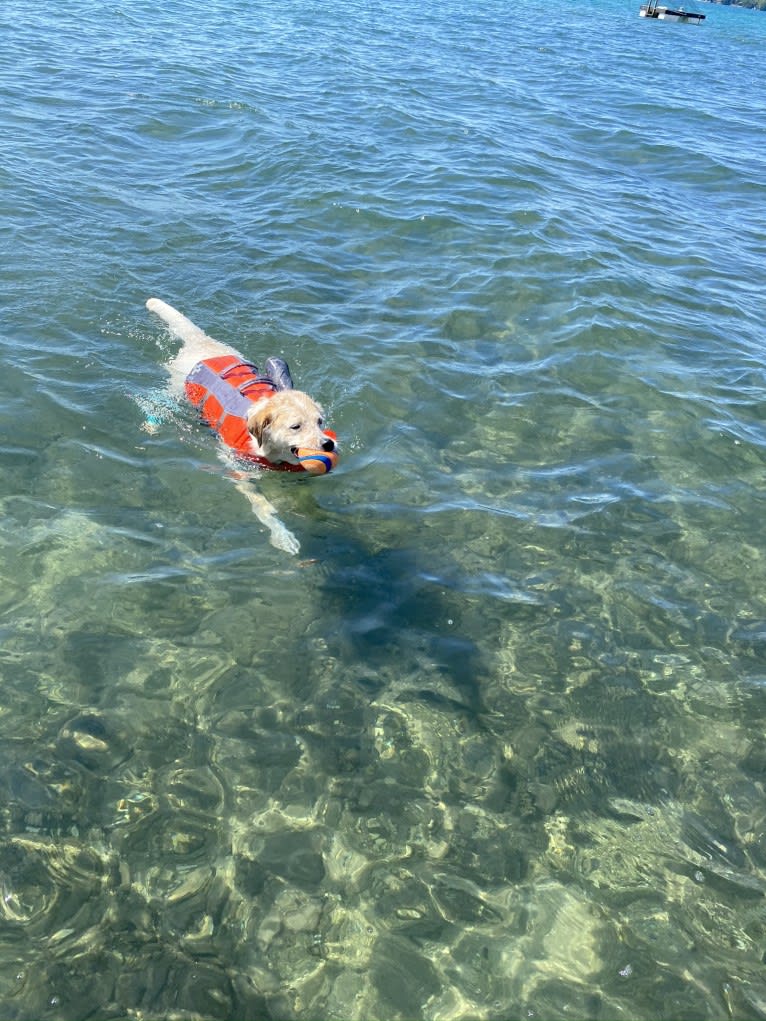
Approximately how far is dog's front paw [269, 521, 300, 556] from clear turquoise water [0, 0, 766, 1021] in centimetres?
12

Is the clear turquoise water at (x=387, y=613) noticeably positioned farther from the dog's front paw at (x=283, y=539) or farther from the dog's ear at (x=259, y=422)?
the dog's ear at (x=259, y=422)

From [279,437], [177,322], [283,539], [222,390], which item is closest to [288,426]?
[279,437]

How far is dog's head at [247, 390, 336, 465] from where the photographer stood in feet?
20.9

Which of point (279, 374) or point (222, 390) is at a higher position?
point (279, 374)

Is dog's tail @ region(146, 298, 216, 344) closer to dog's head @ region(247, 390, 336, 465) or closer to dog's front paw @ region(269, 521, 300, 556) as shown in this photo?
dog's head @ region(247, 390, 336, 465)

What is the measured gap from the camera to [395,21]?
98.7 ft

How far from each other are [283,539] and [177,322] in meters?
3.58

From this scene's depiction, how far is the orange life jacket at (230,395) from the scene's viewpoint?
Result: 7.02 m

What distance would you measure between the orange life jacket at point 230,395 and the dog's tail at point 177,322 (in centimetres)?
86

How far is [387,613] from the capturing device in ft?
19.4

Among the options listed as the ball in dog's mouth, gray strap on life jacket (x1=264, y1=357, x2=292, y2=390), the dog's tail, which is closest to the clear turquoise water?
the dog's tail

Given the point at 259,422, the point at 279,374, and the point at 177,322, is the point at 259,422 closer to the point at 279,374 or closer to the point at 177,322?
the point at 279,374

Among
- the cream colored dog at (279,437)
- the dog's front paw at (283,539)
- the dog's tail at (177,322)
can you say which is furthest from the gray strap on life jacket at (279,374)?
the dog's tail at (177,322)

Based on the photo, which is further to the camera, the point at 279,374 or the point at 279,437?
the point at 279,374
